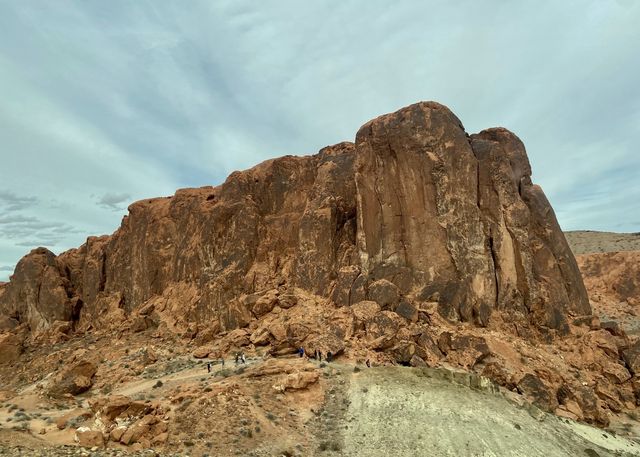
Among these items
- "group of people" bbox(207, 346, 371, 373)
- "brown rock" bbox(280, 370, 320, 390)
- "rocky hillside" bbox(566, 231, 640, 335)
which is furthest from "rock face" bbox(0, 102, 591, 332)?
"rocky hillside" bbox(566, 231, 640, 335)

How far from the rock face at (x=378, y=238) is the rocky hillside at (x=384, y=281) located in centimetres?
11

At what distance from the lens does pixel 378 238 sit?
34.1 meters

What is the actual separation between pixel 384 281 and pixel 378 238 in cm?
353

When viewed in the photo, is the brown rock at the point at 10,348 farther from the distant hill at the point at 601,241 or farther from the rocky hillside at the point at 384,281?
the distant hill at the point at 601,241

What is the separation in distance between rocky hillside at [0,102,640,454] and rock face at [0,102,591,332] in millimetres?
114

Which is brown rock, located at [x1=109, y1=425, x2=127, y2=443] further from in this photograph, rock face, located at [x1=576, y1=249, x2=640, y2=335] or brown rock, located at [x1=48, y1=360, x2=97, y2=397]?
rock face, located at [x1=576, y1=249, x2=640, y2=335]

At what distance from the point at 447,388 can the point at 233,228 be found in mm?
23571

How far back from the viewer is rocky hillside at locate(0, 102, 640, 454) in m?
28.7

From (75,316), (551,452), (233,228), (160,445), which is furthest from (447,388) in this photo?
(75,316)

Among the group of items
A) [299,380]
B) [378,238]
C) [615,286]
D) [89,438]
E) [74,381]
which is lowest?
[89,438]

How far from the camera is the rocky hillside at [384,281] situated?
28.7m

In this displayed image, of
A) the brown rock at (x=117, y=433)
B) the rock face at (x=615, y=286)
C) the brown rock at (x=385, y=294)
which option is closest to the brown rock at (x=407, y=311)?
the brown rock at (x=385, y=294)

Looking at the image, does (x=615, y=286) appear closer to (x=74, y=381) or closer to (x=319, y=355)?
(x=319, y=355)

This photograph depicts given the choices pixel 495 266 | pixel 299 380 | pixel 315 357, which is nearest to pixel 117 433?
pixel 299 380
